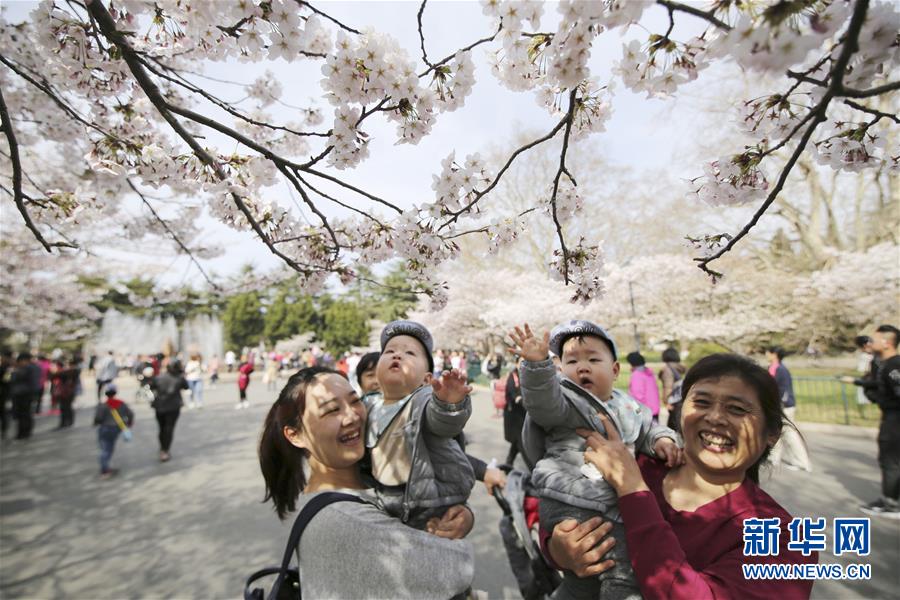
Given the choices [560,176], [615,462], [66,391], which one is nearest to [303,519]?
[615,462]

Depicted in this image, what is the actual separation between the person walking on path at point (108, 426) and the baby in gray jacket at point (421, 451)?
6187 millimetres

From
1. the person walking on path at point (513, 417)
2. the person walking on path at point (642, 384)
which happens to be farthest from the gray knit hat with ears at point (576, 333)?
the person walking on path at point (642, 384)

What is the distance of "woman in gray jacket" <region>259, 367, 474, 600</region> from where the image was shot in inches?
49.1

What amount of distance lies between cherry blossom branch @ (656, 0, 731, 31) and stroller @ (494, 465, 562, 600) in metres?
1.77

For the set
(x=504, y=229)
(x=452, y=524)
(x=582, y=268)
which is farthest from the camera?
(x=504, y=229)

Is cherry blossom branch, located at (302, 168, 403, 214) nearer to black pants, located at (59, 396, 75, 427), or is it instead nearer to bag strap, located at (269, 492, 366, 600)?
bag strap, located at (269, 492, 366, 600)

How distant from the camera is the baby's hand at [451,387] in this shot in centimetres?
154

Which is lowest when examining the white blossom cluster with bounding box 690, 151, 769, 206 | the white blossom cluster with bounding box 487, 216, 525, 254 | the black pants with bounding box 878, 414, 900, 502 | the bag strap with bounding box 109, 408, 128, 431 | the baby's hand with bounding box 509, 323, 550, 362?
the black pants with bounding box 878, 414, 900, 502

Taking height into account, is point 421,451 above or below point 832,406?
above

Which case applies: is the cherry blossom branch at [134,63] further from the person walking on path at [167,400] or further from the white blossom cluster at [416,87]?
the person walking on path at [167,400]

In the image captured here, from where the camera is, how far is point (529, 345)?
1.58 meters

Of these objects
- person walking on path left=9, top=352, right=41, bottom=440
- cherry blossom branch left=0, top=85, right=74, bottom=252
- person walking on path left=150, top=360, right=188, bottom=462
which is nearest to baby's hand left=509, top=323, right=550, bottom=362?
cherry blossom branch left=0, top=85, right=74, bottom=252

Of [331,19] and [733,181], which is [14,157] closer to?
[331,19]

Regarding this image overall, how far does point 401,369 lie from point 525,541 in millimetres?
976
